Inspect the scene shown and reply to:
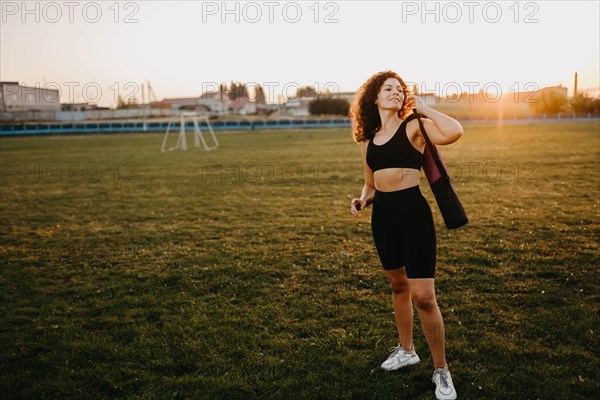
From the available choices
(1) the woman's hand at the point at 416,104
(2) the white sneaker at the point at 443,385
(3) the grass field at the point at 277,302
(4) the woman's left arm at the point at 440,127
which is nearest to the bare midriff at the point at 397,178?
(4) the woman's left arm at the point at 440,127

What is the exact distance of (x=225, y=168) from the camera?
18688mm

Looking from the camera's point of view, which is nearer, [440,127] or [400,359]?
[440,127]

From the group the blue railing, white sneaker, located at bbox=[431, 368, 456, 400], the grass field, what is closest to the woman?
white sneaker, located at bbox=[431, 368, 456, 400]

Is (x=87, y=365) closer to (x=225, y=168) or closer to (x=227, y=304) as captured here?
(x=227, y=304)

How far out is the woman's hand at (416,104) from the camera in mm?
→ 3258

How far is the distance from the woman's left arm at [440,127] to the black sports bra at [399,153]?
5.1 inches

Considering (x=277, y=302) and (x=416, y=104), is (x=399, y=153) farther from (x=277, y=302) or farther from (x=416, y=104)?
(x=277, y=302)

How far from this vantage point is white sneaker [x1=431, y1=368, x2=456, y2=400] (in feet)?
11.0

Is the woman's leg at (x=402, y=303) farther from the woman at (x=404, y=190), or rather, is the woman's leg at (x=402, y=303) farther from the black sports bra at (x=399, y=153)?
the black sports bra at (x=399, y=153)

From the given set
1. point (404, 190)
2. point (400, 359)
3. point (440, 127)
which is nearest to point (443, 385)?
point (400, 359)

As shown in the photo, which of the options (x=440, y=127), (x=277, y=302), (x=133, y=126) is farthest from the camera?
(x=133, y=126)

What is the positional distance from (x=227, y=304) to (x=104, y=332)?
1350 mm

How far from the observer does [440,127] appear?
3152 millimetres

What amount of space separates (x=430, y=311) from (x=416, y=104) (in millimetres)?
1560
